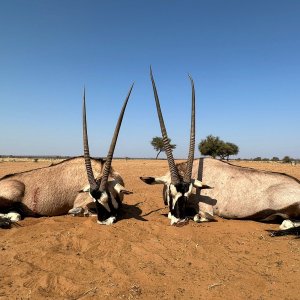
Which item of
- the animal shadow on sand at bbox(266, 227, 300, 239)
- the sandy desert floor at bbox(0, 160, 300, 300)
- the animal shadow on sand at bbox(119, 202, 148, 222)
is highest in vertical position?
the animal shadow on sand at bbox(266, 227, 300, 239)

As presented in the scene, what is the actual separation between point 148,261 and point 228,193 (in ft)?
11.0

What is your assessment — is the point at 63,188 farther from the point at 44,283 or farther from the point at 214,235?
the point at 44,283

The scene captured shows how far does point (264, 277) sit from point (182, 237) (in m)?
1.92

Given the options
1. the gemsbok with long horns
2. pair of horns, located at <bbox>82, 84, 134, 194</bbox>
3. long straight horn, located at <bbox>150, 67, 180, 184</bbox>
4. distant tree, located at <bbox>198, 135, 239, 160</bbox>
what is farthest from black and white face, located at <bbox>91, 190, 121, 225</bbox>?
distant tree, located at <bbox>198, 135, 239, 160</bbox>

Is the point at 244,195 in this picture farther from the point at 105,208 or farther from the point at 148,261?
the point at 148,261

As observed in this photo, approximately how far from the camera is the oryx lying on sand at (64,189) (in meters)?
7.45

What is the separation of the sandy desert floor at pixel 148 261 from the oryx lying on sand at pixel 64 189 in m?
0.92

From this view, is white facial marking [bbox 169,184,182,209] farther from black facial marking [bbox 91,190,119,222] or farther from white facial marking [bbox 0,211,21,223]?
white facial marking [bbox 0,211,21,223]

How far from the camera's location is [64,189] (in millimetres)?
8188

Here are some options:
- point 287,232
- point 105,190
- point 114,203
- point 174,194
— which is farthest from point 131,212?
point 287,232

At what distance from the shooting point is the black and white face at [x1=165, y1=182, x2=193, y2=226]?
6.86 meters

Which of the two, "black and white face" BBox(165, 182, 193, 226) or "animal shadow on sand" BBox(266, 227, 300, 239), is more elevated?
"black and white face" BBox(165, 182, 193, 226)

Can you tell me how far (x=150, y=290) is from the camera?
365 cm

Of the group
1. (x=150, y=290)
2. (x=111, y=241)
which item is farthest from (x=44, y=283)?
(x=111, y=241)
